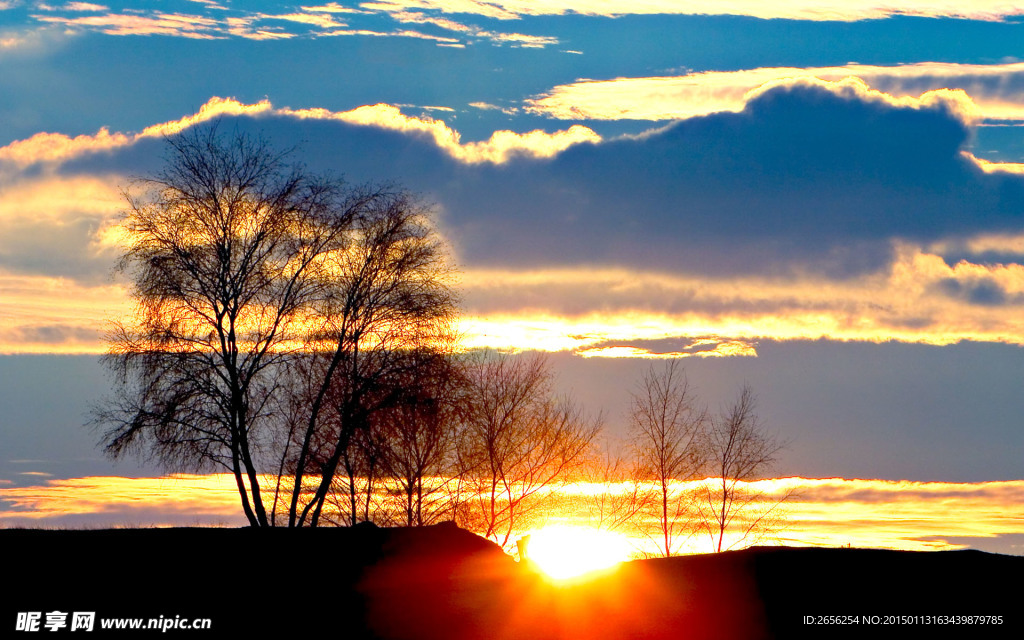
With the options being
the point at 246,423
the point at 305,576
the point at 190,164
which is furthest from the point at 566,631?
the point at 190,164

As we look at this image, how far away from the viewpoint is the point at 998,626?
947 inches

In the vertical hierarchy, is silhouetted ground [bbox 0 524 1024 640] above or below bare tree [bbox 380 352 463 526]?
below

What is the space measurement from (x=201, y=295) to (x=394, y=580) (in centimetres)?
1368

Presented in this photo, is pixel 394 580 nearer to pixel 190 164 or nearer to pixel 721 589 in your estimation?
pixel 721 589

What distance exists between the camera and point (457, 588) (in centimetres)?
2595

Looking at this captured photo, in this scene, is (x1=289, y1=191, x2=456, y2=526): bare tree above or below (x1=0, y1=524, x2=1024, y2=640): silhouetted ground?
above

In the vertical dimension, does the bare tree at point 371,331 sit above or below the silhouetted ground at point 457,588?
above

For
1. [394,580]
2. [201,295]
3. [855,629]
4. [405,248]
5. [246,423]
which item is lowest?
[855,629]

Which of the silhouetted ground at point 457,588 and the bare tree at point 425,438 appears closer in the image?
the silhouetted ground at point 457,588

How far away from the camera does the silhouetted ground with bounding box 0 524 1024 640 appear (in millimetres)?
23516

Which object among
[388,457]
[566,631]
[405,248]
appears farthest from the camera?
[388,457]

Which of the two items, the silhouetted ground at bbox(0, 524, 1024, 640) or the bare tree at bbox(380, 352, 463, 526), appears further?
the bare tree at bbox(380, 352, 463, 526)

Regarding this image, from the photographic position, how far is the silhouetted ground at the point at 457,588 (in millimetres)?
23516

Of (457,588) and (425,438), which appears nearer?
(457,588)
